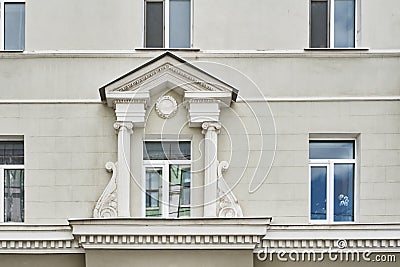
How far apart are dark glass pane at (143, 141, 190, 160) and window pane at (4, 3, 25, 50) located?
2655mm

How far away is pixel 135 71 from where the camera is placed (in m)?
10.7

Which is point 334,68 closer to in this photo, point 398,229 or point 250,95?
point 250,95

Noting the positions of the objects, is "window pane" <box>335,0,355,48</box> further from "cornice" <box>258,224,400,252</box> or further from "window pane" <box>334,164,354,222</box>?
"cornice" <box>258,224,400,252</box>

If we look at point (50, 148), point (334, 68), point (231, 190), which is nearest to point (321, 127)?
point (334, 68)

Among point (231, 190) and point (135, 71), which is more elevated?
point (135, 71)

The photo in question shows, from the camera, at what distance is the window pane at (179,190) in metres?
10.9

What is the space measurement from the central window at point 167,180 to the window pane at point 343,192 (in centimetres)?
236

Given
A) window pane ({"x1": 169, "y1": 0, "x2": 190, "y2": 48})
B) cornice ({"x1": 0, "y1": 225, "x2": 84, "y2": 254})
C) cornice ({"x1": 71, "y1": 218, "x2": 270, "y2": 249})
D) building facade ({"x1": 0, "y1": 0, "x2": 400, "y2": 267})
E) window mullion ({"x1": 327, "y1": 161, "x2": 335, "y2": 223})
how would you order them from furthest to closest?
1. window pane ({"x1": 169, "y1": 0, "x2": 190, "y2": 48})
2. window mullion ({"x1": 327, "y1": 161, "x2": 335, "y2": 223})
3. building facade ({"x1": 0, "y1": 0, "x2": 400, "y2": 267})
4. cornice ({"x1": 0, "y1": 225, "x2": 84, "y2": 254})
5. cornice ({"x1": 71, "y1": 218, "x2": 270, "y2": 249})

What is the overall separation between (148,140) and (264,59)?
7.38 ft

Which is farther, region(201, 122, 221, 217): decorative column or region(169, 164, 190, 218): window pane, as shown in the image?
region(169, 164, 190, 218): window pane

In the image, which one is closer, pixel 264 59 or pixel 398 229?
pixel 398 229

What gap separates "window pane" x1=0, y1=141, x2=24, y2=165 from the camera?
11.0 m

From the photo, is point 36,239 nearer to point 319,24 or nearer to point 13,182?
point 13,182

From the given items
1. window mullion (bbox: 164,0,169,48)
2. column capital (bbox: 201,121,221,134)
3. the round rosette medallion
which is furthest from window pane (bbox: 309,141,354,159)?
window mullion (bbox: 164,0,169,48)
